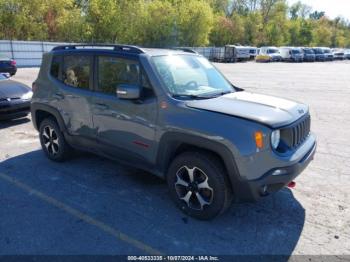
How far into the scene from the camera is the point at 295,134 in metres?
3.53

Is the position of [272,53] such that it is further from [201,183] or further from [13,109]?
[201,183]

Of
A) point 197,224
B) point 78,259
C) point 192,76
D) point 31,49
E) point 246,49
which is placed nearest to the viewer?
point 78,259

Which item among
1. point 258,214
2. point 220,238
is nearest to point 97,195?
point 220,238

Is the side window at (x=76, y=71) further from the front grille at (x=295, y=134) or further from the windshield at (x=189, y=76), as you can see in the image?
the front grille at (x=295, y=134)

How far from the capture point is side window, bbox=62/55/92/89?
4.63 metres

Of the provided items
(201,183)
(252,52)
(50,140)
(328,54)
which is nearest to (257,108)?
(201,183)

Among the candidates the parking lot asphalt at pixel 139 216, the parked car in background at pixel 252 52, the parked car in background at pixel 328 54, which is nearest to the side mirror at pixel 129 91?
the parking lot asphalt at pixel 139 216

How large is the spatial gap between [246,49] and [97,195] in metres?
39.4

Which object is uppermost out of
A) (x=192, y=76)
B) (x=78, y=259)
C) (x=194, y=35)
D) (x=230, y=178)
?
(x=194, y=35)

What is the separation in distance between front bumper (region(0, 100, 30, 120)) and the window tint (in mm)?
4087

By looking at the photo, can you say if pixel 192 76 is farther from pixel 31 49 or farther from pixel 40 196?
pixel 31 49

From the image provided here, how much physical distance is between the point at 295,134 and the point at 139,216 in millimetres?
1948

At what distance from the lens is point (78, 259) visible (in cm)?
304

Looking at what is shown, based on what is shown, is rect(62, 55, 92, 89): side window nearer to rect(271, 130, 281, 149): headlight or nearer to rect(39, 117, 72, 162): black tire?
rect(39, 117, 72, 162): black tire
